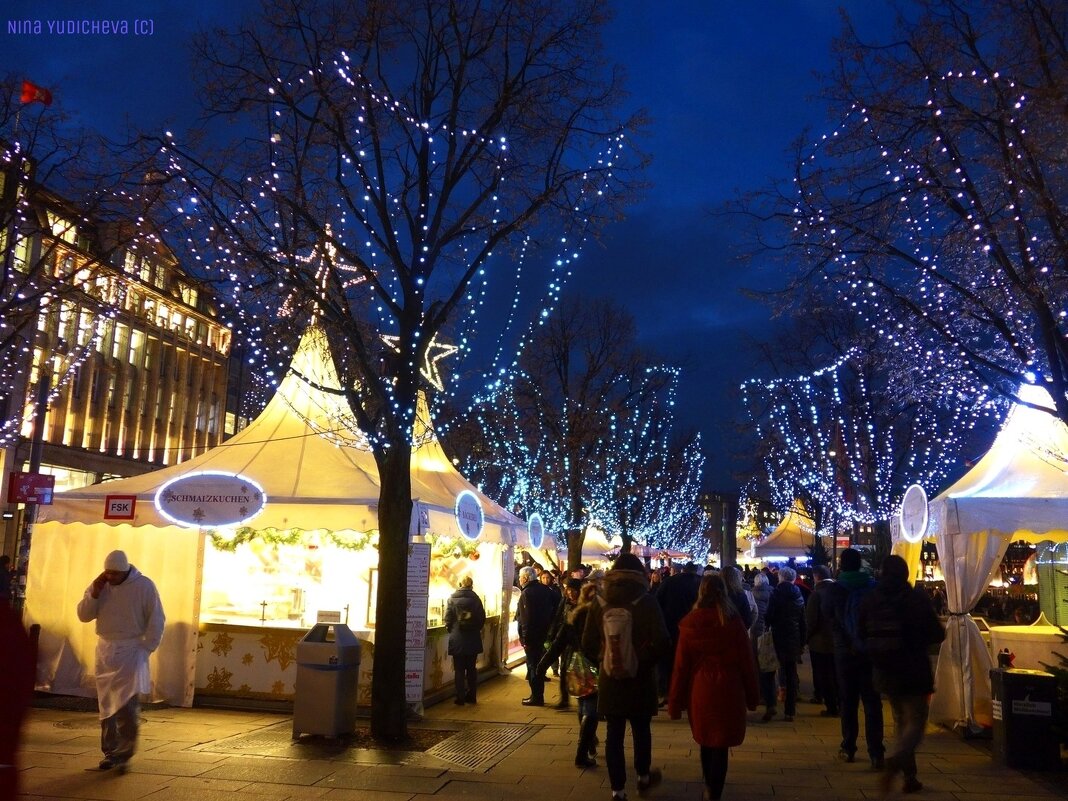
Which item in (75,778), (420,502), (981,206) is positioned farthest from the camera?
(420,502)

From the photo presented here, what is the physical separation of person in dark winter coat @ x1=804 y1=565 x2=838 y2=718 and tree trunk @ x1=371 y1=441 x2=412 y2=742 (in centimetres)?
440

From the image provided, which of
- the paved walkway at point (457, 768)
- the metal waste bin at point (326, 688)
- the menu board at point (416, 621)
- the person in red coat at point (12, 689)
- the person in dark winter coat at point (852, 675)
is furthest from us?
the menu board at point (416, 621)

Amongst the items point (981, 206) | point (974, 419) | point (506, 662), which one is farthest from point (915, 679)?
point (974, 419)

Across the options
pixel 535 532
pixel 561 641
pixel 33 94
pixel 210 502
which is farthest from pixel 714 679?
pixel 33 94

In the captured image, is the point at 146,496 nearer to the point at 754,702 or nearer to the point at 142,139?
the point at 142,139

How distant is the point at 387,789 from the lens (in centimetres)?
756

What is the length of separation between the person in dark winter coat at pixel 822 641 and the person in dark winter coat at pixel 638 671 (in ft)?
9.95

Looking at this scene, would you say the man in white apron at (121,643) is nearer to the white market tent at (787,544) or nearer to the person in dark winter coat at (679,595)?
the person in dark winter coat at (679,595)

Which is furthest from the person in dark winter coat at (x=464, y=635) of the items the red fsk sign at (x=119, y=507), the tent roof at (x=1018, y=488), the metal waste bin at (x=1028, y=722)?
the metal waste bin at (x=1028, y=722)

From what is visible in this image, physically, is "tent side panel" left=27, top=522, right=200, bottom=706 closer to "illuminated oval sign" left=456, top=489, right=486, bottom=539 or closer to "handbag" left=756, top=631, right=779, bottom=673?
"illuminated oval sign" left=456, top=489, right=486, bottom=539

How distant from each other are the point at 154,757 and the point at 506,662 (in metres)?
9.25

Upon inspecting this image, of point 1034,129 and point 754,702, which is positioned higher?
point 1034,129

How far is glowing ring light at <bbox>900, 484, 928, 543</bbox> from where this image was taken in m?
12.3

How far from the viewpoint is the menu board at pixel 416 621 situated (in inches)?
442
